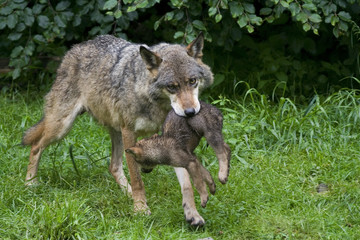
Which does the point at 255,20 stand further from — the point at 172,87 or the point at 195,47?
the point at 172,87

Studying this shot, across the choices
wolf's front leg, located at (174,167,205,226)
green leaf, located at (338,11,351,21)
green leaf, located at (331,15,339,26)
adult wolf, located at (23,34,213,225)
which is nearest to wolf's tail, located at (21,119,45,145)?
adult wolf, located at (23,34,213,225)

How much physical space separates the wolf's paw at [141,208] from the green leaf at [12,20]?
327 cm

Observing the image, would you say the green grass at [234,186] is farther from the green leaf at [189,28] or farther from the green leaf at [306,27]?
the green leaf at [189,28]

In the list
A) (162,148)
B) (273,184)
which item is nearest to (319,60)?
(273,184)

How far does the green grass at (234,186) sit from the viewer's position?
4.70 metres

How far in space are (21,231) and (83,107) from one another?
1881mm

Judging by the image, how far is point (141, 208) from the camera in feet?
17.4

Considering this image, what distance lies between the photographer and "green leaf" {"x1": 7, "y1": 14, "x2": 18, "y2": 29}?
7.36 meters

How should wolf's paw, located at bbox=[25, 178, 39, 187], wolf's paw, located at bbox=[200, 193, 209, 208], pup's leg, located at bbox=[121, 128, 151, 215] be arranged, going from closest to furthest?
wolf's paw, located at bbox=[200, 193, 209, 208]
pup's leg, located at bbox=[121, 128, 151, 215]
wolf's paw, located at bbox=[25, 178, 39, 187]

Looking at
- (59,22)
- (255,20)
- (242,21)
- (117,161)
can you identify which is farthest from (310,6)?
(59,22)

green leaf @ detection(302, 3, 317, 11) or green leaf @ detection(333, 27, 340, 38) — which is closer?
green leaf @ detection(302, 3, 317, 11)

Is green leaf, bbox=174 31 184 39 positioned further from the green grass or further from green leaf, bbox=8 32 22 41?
green leaf, bbox=8 32 22 41

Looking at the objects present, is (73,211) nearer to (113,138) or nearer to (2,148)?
(113,138)

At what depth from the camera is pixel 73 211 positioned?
15.0ft
